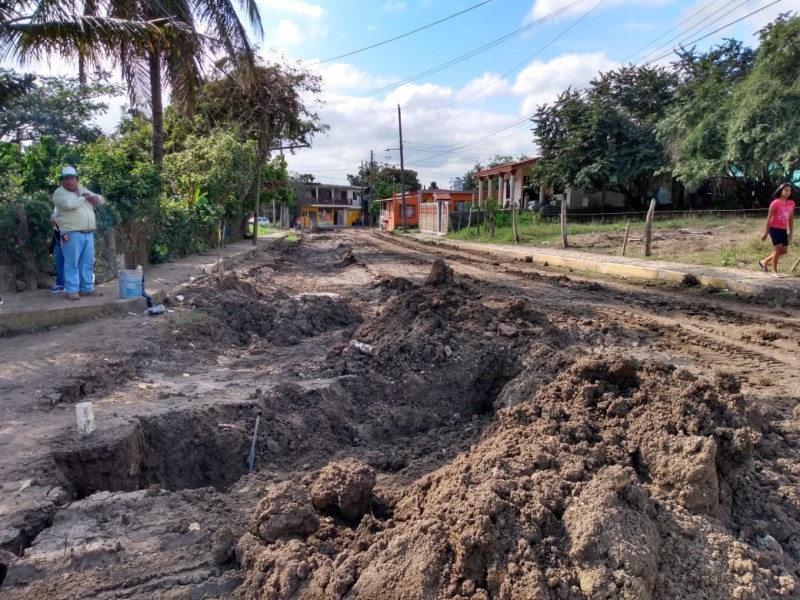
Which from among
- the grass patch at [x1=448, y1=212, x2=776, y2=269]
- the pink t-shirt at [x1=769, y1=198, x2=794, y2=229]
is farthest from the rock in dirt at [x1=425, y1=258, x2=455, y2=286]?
the grass patch at [x1=448, y1=212, x2=776, y2=269]

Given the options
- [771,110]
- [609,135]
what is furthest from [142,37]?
[609,135]

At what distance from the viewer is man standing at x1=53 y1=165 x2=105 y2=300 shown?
738 cm

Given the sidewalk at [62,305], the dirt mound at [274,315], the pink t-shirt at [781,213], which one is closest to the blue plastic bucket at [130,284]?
the sidewalk at [62,305]

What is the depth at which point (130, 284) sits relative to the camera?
799 centimetres

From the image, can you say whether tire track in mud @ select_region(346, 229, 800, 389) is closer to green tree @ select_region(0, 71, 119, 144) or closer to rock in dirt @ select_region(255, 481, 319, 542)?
rock in dirt @ select_region(255, 481, 319, 542)

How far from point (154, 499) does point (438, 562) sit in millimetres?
1729

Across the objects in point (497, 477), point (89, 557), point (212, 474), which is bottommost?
point (212, 474)

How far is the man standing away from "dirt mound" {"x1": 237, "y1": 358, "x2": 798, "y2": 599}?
20.9 feet

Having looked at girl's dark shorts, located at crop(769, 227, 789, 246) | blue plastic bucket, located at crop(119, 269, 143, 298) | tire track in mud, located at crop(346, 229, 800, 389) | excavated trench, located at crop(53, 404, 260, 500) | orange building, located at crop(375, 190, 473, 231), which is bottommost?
excavated trench, located at crop(53, 404, 260, 500)

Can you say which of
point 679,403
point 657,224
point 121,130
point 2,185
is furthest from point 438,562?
point 121,130

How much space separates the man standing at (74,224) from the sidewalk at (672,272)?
10.1 meters

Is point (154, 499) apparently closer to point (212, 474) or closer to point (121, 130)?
point (212, 474)

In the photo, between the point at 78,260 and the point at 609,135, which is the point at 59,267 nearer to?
the point at 78,260

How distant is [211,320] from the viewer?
7.57 metres
